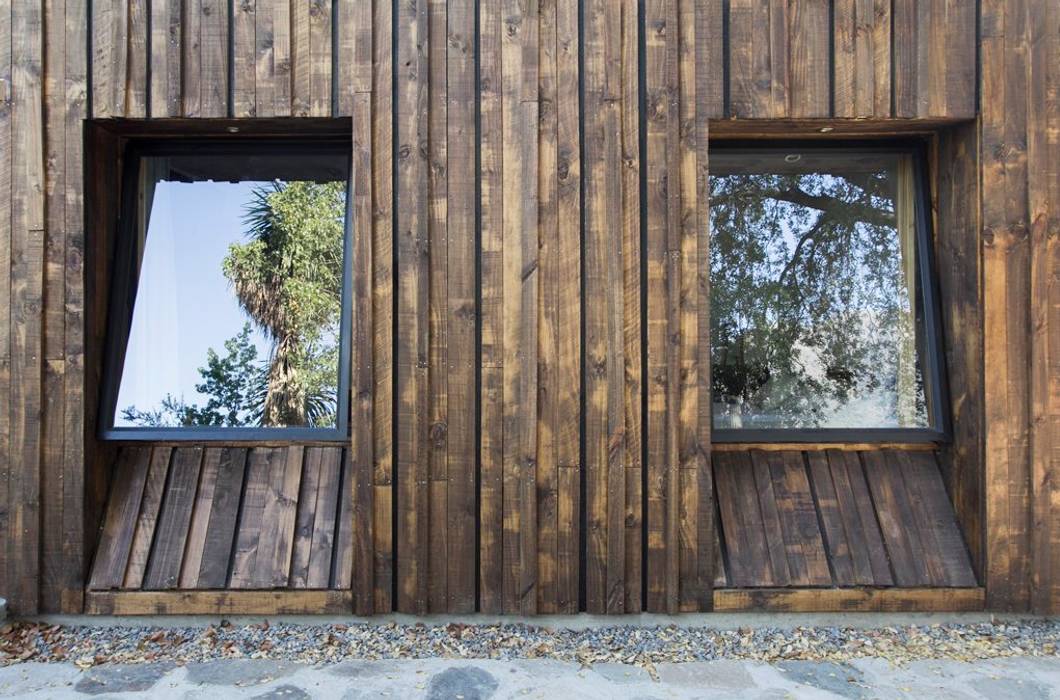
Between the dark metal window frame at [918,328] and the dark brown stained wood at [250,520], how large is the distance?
6.73 feet

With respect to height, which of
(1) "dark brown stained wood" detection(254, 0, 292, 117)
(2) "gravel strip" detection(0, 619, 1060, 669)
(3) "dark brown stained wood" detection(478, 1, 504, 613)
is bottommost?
(2) "gravel strip" detection(0, 619, 1060, 669)

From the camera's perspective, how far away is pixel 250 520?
8.90ft

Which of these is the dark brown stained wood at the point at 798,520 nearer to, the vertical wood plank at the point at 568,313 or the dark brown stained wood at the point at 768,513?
the dark brown stained wood at the point at 768,513

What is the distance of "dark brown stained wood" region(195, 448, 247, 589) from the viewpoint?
2.62 metres

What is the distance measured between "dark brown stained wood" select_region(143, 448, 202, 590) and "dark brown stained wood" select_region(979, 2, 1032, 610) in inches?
135

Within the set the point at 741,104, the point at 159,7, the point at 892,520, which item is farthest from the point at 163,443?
the point at 892,520

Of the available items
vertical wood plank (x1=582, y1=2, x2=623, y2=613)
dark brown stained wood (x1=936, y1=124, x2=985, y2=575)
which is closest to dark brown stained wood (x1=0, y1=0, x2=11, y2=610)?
vertical wood plank (x1=582, y1=2, x2=623, y2=613)

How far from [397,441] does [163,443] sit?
1.12 m

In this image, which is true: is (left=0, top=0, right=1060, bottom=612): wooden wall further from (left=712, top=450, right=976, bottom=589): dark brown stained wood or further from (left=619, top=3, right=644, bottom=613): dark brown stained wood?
(left=712, top=450, right=976, bottom=589): dark brown stained wood

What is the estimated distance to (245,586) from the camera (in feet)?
8.54

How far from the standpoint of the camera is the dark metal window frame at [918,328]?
2.87 m

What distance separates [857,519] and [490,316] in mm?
1851

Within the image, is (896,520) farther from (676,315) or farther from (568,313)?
(568,313)

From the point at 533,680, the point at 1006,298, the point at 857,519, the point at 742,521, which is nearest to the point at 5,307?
the point at 533,680
